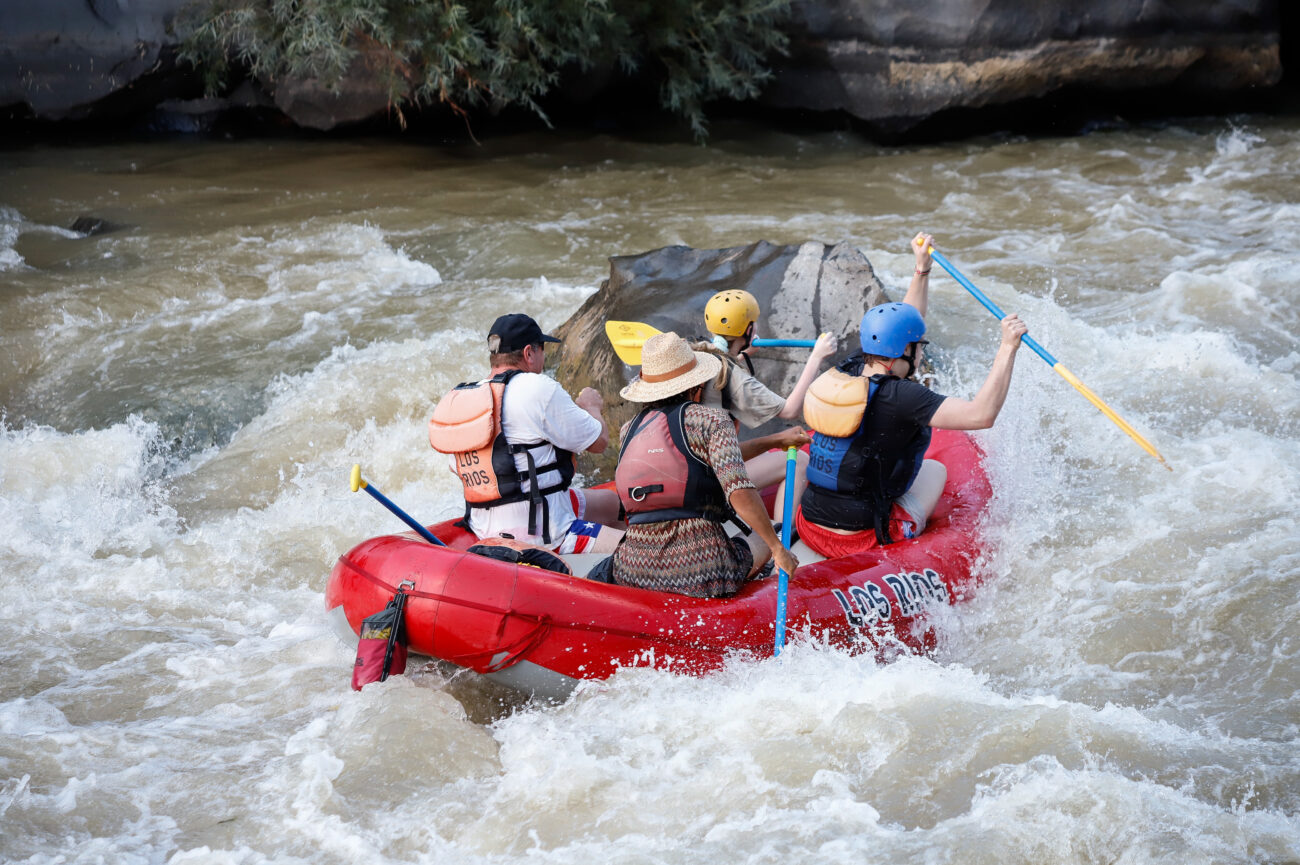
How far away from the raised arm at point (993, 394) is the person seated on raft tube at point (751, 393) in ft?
1.89

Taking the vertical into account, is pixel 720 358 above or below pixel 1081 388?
above

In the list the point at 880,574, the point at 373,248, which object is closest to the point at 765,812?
the point at 880,574

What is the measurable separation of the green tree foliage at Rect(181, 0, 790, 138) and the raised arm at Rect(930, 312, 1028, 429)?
21.9 ft

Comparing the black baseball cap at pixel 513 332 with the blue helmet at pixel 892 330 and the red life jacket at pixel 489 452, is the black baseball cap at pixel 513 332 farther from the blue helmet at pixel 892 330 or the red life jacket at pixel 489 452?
the blue helmet at pixel 892 330

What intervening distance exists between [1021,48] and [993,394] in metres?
8.29

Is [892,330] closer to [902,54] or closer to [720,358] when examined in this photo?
[720,358]

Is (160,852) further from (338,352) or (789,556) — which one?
(338,352)

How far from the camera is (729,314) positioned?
4516mm

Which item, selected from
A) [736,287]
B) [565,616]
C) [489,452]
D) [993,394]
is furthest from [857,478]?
[736,287]

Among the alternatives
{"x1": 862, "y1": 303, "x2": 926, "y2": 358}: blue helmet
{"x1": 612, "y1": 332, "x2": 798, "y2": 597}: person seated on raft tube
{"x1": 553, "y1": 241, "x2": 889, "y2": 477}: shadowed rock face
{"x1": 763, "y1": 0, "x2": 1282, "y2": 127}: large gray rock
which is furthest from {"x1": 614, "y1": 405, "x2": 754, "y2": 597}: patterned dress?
{"x1": 763, "y1": 0, "x2": 1282, "y2": 127}: large gray rock

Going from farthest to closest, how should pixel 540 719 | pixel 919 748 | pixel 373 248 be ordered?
1. pixel 373 248
2. pixel 540 719
3. pixel 919 748

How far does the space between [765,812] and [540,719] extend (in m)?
0.88

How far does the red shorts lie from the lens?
4.43 m

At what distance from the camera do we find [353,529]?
5.57m
